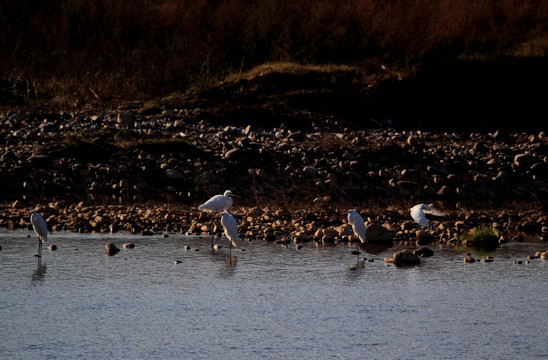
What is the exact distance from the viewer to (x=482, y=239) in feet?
42.2

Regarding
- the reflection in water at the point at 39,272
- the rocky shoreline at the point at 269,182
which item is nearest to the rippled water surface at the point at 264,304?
the reflection in water at the point at 39,272

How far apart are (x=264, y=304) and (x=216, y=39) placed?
775 inches

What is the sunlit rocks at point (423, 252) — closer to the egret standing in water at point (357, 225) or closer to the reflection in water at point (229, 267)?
the egret standing in water at point (357, 225)

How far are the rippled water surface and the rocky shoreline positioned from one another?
5.74 ft

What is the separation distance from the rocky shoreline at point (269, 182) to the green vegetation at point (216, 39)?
6470mm

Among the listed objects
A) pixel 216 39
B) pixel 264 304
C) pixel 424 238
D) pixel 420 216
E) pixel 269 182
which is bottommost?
pixel 264 304

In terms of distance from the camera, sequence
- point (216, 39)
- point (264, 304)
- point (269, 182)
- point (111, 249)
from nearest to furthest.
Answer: point (264, 304), point (111, 249), point (269, 182), point (216, 39)

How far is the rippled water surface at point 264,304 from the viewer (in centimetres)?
768

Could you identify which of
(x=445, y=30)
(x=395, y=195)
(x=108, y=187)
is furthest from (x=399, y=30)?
(x=108, y=187)

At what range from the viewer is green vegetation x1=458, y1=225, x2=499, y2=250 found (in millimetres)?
12859

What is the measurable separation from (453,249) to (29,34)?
21.1 m

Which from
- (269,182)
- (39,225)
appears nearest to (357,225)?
(269,182)

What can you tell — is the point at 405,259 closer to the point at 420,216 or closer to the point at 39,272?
the point at 420,216

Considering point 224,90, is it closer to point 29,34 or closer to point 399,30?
point 399,30
